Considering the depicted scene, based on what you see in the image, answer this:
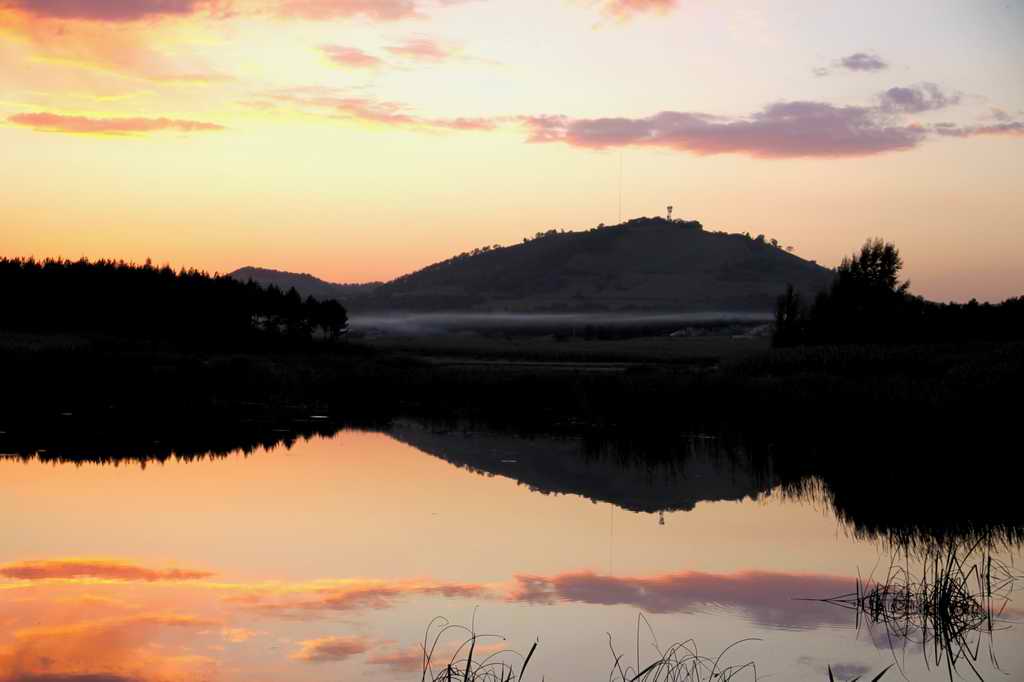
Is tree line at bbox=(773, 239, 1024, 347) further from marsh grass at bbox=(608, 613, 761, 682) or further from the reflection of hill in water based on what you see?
marsh grass at bbox=(608, 613, 761, 682)

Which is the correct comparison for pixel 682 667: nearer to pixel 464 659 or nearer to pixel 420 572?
pixel 464 659

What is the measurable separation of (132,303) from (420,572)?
64.8 m

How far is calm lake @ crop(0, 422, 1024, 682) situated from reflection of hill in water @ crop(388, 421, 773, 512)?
0.36 feet

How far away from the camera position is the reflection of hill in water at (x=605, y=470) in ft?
62.8

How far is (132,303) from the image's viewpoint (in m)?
73.2

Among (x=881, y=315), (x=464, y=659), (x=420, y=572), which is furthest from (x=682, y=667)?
(x=881, y=315)

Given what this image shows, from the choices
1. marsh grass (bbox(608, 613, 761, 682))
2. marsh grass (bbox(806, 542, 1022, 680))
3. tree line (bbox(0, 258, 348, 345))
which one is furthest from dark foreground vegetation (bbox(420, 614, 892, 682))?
tree line (bbox(0, 258, 348, 345))

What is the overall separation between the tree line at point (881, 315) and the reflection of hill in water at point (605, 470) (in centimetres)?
2953

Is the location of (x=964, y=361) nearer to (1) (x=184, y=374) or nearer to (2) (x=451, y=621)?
(1) (x=184, y=374)

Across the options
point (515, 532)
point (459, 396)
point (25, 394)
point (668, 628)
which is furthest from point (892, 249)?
point (668, 628)

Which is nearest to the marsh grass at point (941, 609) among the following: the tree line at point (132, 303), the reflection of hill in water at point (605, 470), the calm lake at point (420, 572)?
the calm lake at point (420, 572)

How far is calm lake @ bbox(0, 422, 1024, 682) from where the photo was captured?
31.9ft

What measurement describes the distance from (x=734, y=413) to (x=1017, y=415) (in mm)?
9180

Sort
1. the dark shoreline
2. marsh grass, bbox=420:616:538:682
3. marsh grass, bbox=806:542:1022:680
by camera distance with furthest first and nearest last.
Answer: the dark shoreline
marsh grass, bbox=806:542:1022:680
marsh grass, bbox=420:616:538:682
